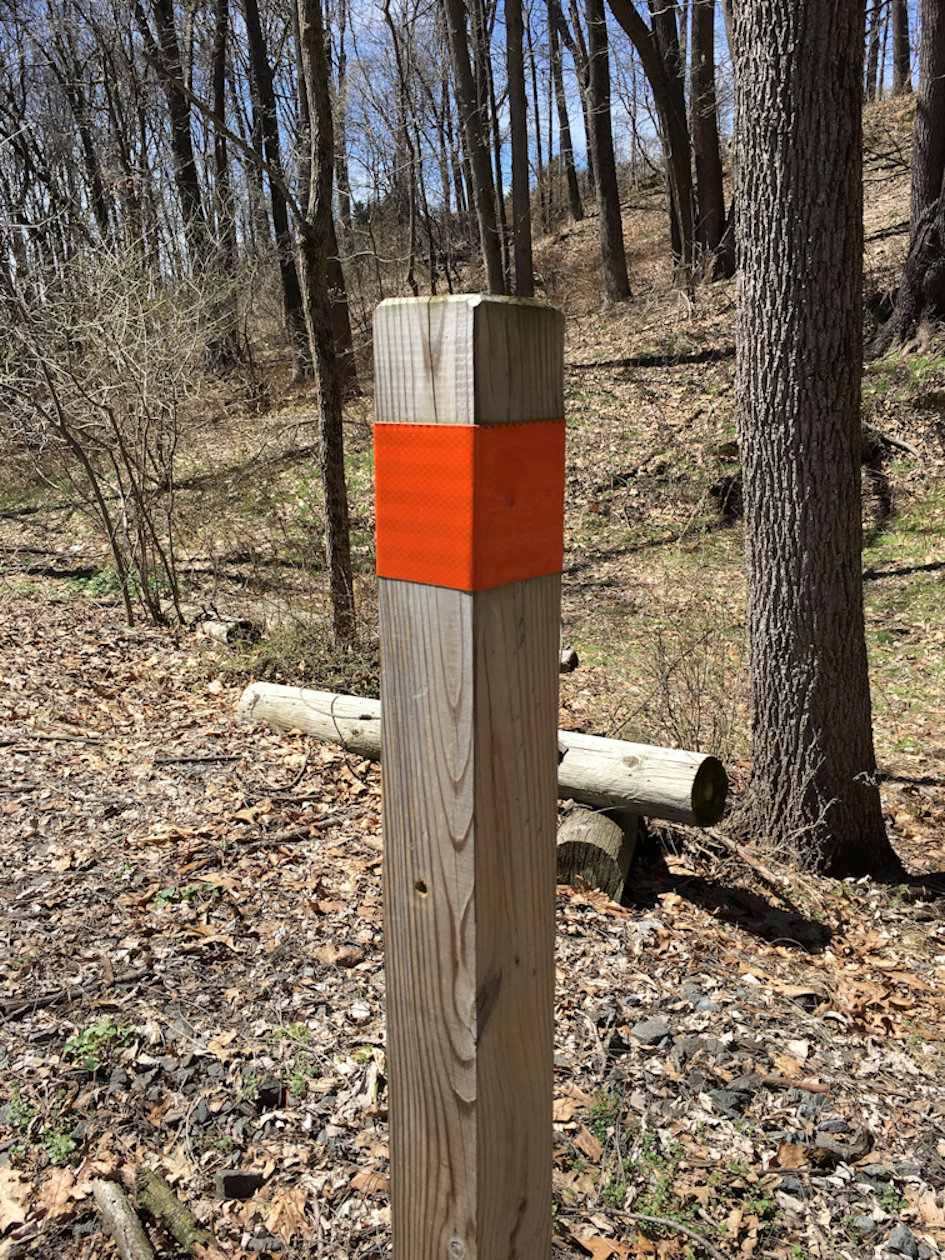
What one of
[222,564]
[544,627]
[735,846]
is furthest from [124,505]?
[544,627]

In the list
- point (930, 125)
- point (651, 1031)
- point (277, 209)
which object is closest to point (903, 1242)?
point (651, 1031)

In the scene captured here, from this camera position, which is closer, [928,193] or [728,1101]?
[728,1101]

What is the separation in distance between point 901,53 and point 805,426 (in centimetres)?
3073

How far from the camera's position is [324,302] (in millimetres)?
6621

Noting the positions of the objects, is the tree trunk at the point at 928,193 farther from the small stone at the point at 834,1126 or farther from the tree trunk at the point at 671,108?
the small stone at the point at 834,1126

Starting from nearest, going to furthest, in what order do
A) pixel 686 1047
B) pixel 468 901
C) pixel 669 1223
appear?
1. pixel 468 901
2. pixel 669 1223
3. pixel 686 1047

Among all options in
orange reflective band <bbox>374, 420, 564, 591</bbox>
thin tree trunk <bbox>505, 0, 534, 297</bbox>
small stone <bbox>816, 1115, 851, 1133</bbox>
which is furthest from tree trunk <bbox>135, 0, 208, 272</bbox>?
orange reflective band <bbox>374, 420, 564, 591</bbox>

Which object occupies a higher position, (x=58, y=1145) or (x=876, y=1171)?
(x=58, y=1145)

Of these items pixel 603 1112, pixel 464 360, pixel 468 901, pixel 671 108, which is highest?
pixel 671 108

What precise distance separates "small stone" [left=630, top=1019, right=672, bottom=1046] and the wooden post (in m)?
1.98

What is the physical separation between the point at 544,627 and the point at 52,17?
2635 cm

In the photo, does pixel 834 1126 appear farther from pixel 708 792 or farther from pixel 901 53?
pixel 901 53

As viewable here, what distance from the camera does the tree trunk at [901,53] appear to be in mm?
26969

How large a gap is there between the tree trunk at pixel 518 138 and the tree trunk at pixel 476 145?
470 mm
